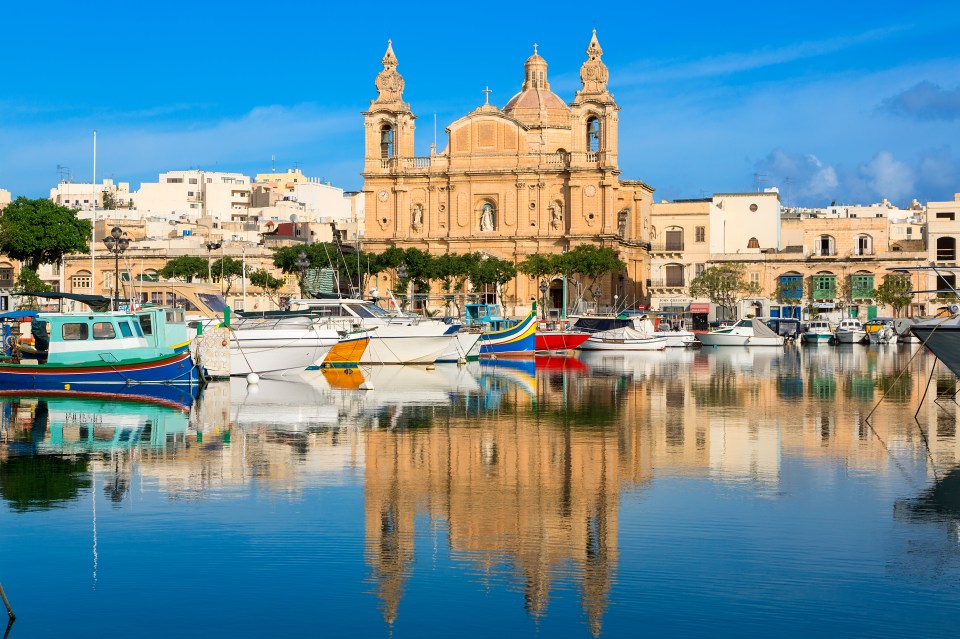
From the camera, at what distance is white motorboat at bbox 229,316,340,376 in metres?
38.0

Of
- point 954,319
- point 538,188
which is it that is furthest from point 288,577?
point 538,188

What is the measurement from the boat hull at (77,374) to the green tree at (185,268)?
46839 mm

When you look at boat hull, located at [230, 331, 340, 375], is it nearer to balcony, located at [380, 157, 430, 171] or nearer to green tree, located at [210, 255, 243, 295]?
green tree, located at [210, 255, 243, 295]

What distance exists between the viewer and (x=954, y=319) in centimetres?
2492

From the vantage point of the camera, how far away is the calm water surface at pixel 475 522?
11.1 metres

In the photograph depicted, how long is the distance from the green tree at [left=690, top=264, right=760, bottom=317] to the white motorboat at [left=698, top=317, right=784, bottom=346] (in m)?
15.3

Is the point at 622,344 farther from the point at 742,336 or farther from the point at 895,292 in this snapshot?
the point at 895,292

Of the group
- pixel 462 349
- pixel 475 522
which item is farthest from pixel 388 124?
pixel 475 522

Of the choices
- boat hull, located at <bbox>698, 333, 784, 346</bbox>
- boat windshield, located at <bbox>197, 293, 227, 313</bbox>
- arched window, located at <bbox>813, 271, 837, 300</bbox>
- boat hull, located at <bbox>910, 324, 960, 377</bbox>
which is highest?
arched window, located at <bbox>813, 271, 837, 300</bbox>

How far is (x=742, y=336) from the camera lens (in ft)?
241

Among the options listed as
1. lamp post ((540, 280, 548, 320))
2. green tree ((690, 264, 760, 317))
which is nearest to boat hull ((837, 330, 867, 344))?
green tree ((690, 264, 760, 317))

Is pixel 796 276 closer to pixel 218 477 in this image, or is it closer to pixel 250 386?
pixel 250 386

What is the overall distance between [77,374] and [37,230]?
3359cm

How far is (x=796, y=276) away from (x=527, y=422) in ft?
244
